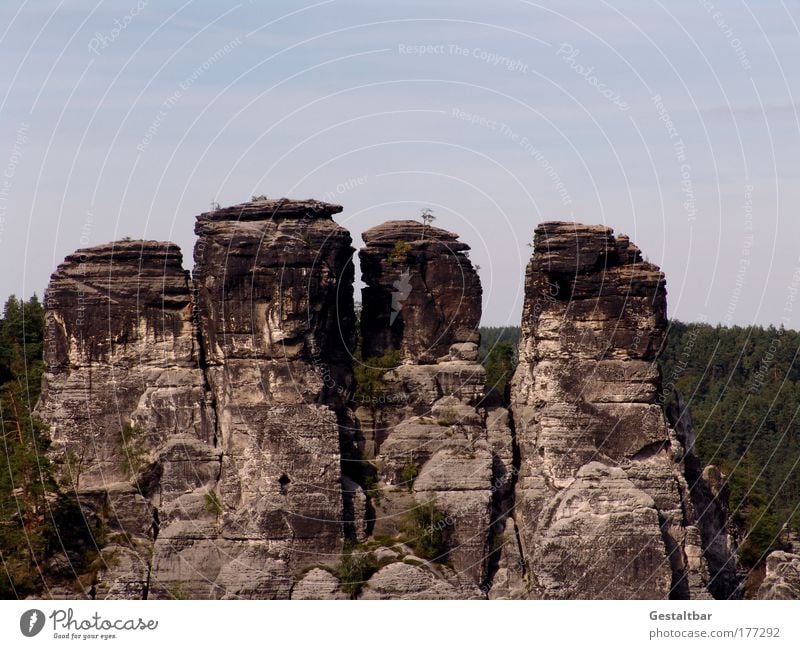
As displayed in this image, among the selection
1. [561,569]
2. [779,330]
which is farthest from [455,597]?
[779,330]

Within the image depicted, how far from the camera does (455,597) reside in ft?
270

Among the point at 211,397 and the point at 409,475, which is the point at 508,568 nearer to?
the point at 409,475

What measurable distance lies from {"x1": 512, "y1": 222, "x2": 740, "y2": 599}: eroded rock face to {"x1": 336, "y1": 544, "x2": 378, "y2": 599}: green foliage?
20.6 ft

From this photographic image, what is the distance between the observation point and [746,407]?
138 metres

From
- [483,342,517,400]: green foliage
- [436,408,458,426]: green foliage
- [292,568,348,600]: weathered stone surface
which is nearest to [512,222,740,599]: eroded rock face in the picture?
[436,408,458,426]: green foliage

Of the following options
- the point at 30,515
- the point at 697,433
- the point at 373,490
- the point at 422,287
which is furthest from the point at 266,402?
the point at 697,433

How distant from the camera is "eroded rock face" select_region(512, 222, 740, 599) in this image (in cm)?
8406

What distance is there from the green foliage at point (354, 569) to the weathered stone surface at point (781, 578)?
606 inches

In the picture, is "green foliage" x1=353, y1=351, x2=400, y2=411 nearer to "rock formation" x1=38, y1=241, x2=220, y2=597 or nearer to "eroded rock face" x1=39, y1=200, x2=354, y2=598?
"eroded rock face" x1=39, y1=200, x2=354, y2=598

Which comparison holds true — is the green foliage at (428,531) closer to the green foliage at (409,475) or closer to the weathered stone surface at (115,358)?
the green foliage at (409,475)

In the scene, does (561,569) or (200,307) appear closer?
(561,569)

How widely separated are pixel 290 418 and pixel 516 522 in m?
10.0

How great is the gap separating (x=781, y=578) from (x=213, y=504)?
22.4 metres

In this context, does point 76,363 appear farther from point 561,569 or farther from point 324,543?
point 561,569
